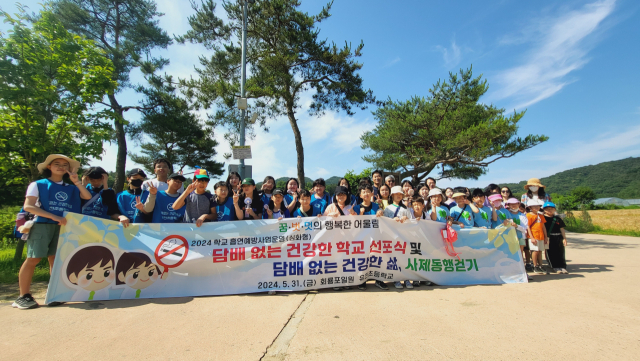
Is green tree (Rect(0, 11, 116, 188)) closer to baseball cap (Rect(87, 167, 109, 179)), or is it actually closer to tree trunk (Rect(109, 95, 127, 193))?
baseball cap (Rect(87, 167, 109, 179))

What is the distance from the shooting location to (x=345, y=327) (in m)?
2.59

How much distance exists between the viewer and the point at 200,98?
36.9 feet

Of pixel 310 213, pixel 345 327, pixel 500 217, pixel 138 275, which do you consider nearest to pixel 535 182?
pixel 500 217

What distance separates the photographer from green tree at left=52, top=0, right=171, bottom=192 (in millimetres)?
12930

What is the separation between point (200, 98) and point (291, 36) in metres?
4.45

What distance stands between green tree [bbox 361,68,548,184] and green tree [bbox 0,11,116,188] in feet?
36.1

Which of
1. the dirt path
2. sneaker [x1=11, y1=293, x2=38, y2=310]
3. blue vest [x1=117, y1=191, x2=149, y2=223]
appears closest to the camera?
the dirt path

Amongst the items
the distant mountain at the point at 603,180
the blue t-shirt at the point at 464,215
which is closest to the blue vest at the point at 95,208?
the blue t-shirt at the point at 464,215

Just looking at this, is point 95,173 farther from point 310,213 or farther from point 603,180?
point 603,180

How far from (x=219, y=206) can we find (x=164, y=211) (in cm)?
72

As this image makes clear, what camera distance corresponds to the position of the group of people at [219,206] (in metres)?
3.29

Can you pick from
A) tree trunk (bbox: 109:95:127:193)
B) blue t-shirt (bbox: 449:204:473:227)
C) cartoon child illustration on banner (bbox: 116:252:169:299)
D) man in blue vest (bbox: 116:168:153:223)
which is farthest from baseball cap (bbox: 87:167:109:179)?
tree trunk (bbox: 109:95:127:193)

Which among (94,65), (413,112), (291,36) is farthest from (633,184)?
(94,65)

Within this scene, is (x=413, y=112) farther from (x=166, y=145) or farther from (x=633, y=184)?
(x=633, y=184)
